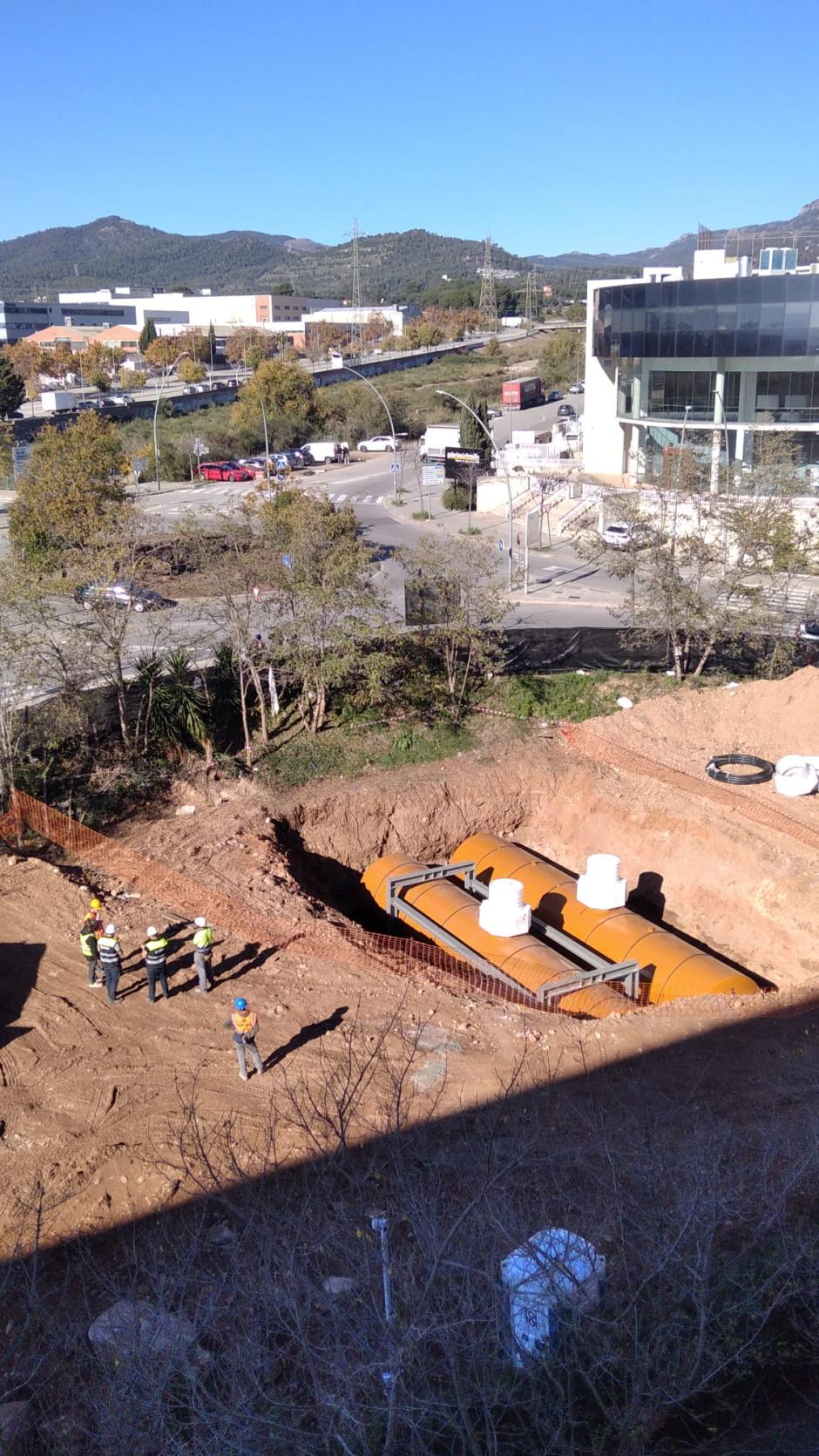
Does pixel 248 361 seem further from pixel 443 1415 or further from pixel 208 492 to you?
pixel 443 1415

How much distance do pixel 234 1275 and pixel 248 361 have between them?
90.0 meters

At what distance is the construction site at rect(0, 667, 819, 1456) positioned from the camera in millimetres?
6883

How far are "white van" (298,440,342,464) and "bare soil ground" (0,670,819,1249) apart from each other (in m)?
46.8

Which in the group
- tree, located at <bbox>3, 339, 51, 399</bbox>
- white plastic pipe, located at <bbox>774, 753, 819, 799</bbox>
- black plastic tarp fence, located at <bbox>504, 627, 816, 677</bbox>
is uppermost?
tree, located at <bbox>3, 339, 51, 399</bbox>

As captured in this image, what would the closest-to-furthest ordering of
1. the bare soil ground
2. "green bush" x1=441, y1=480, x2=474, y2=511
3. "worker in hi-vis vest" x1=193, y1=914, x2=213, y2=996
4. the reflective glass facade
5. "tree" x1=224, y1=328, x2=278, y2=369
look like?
the bare soil ground < "worker in hi-vis vest" x1=193, y1=914, x2=213, y2=996 < the reflective glass facade < "green bush" x1=441, y1=480, x2=474, y2=511 < "tree" x1=224, y1=328, x2=278, y2=369

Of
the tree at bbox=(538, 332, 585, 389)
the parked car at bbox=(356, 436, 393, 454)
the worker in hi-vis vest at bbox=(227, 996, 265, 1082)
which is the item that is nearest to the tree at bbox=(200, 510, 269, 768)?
the worker in hi-vis vest at bbox=(227, 996, 265, 1082)

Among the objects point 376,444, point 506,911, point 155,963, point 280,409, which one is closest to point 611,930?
point 506,911

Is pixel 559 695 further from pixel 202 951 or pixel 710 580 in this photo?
pixel 202 951

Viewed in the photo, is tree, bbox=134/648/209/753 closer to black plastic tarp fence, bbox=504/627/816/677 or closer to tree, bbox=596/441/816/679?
black plastic tarp fence, bbox=504/627/816/677

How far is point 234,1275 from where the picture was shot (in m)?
7.92

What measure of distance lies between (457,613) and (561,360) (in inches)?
3399

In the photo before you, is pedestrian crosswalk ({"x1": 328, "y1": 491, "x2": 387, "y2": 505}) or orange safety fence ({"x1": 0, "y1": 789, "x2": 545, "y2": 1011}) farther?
pedestrian crosswalk ({"x1": 328, "y1": 491, "x2": 387, "y2": 505})

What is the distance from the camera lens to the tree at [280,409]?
224 feet

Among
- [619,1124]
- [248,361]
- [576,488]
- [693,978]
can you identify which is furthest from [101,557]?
[248,361]
